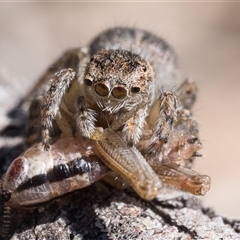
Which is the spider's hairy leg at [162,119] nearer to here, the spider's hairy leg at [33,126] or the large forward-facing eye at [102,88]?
the large forward-facing eye at [102,88]

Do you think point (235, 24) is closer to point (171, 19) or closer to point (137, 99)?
point (171, 19)

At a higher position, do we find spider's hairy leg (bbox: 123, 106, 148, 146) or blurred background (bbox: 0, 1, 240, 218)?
blurred background (bbox: 0, 1, 240, 218)

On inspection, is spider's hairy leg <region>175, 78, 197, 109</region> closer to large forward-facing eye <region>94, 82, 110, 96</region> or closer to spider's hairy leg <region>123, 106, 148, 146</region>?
spider's hairy leg <region>123, 106, 148, 146</region>

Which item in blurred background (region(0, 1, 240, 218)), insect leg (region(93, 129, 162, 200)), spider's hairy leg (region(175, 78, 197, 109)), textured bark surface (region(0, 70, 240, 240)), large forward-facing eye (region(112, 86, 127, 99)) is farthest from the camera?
blurred background (region(0, 1, 240, 218))

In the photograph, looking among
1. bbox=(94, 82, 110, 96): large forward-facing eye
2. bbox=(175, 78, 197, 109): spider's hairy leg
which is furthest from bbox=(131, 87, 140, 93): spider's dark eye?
bbox=(175, 78, 197, 109): spider's hairy leg

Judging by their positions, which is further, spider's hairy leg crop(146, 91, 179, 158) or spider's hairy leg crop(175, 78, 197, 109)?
spider's hairy leg crop(175, 78, 197, 109)

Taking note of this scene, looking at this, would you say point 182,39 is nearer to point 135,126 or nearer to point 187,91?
point 187,91

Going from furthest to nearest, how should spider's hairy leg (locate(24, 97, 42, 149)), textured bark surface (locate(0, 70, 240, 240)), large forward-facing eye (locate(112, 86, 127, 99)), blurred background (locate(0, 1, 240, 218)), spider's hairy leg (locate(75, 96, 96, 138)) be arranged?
blurred background (locate(0, 1, 240, 218)), spider's hairy leg (locate(24, 97, 42, 149)), large forward-facing eye (locate(112, 86, 127, 99)), spider's hairy leg (locate(75, 96, 96, 138)), textured bark surface (locate(0, 70, 240, 240))

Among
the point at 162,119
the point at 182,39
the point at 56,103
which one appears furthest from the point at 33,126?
the point at 182,39
